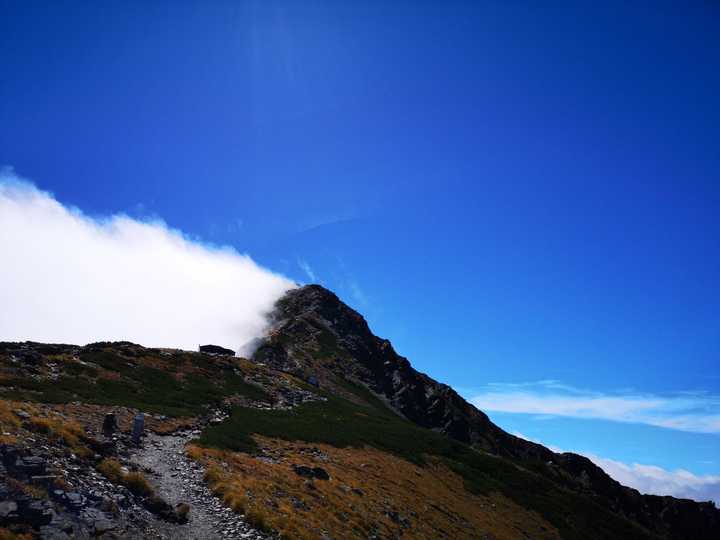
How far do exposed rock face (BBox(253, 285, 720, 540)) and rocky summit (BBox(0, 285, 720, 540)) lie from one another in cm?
2040

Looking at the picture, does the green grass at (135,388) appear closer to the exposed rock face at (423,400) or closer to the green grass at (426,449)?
the green grass at (426,449)

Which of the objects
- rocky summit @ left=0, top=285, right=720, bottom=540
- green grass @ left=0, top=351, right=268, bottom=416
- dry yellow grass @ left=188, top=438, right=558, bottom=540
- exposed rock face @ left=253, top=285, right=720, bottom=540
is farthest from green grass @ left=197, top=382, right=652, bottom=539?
exposed rock face @ left=253, top=285, right=720, bottom=540

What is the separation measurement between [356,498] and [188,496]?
14.0 metres

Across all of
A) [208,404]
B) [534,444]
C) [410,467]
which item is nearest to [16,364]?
[208,404]

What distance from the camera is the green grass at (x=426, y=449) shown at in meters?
47.4

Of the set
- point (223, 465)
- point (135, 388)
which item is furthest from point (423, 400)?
point (223, 465)

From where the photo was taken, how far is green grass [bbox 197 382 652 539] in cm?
4741

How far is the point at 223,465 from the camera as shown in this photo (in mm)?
29078

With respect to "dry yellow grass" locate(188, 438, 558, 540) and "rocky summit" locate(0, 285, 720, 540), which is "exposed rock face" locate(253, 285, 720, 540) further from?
"dry yellow grass" locate(188, 438, 558, 540)

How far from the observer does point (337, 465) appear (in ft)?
134

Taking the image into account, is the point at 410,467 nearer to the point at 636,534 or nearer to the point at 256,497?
the point at 256,497

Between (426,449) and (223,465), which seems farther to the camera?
(426,449)

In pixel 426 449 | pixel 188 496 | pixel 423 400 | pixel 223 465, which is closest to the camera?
pixel 188 496

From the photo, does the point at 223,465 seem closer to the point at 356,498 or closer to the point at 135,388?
the point at 356,498
